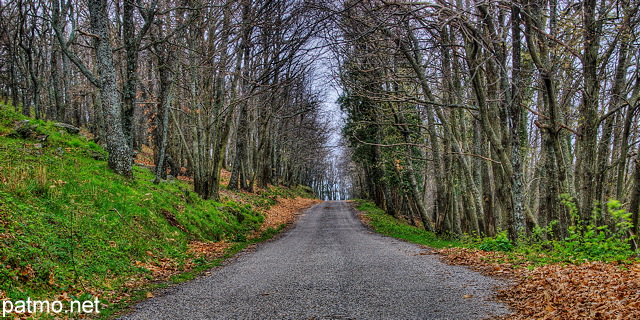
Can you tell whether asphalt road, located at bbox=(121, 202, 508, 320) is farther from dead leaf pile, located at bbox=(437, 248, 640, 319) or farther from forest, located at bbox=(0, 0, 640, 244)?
forest, located at bbox=(0, 0, 640, 244)

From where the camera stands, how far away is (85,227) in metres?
6.94

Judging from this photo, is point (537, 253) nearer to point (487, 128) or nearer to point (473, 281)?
point (473, 281)

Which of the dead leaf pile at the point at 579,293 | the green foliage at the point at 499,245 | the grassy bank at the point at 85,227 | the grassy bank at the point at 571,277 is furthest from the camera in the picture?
the green foliage at the point at 499,245

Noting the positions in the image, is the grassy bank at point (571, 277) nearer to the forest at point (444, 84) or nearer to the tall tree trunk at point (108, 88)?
the forest at point (444, 84)

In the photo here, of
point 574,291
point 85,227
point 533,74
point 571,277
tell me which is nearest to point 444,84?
point 533,74

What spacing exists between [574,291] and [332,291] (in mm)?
3249

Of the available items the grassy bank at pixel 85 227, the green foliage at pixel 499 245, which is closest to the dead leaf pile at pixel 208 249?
the grassy bank at pixel 85 227

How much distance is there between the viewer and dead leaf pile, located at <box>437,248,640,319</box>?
3.81 metres

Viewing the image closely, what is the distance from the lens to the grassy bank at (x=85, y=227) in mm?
5082

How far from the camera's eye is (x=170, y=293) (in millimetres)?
5840

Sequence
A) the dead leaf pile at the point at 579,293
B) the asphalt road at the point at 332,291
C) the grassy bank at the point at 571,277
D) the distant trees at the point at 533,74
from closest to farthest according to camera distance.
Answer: the dead leaf pile at the point at 579,293 < the grassy bank at the point at 571,277 < the asphalt road at the point at 332,291 < the distant trees at the point at 533,74

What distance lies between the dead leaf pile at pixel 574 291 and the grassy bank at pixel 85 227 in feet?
18.1

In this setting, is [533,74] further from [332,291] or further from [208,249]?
[208,249]

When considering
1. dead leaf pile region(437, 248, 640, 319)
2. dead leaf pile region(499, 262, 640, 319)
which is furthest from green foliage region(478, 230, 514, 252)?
dead leaf pile region(499, 262, 640, 319)
